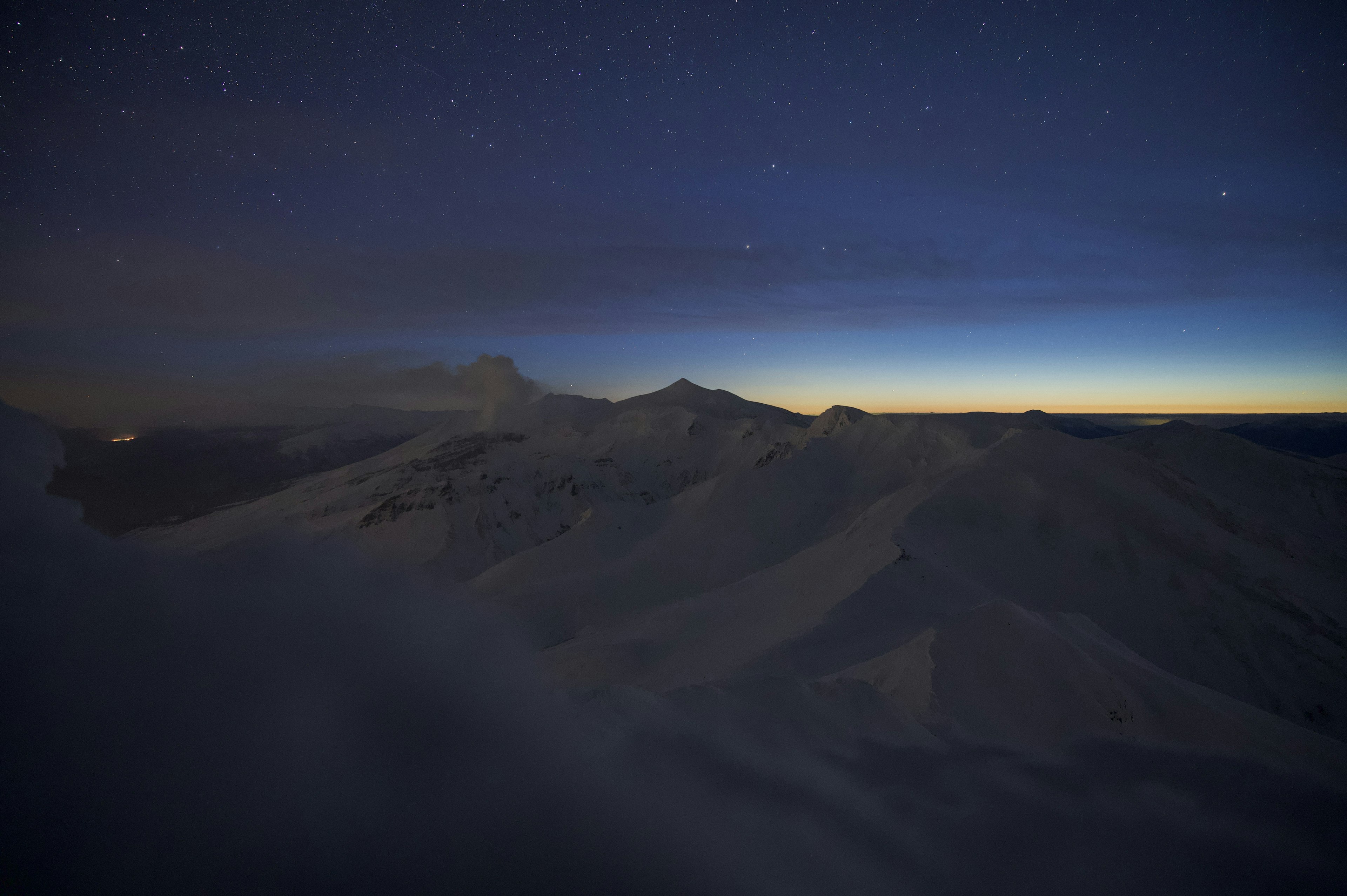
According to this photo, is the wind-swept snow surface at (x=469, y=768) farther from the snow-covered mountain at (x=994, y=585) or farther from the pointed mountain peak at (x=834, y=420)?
the pointed mountain peak at (x=834, y=420)

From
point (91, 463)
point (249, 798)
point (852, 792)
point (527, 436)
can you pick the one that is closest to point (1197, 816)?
point (852, 792)

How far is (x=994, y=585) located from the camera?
27.6 meters

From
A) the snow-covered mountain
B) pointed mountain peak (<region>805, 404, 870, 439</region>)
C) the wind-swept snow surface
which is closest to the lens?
the wind-swept snow surface

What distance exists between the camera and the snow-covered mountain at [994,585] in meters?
13.7

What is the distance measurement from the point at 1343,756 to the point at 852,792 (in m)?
11.4

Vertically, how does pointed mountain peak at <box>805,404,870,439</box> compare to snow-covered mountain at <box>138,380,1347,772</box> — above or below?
above

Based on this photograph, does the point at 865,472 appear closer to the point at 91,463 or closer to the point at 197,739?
the point at 197,739

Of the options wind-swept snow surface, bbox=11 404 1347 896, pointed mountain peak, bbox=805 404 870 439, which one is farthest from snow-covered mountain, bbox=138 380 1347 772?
pointed mountain peak, bbox=805 404 870 439

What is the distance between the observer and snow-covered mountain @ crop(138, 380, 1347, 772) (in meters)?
13.7

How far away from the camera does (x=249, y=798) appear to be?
3504mm

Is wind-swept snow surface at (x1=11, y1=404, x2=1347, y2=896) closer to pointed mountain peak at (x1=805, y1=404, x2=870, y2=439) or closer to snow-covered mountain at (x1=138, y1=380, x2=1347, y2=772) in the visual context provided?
snow-covered mountain at (x1=138, y1=380, x2=1347, y2=772)

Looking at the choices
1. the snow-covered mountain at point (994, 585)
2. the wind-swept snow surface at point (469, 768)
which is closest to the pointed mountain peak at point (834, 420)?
the snow-covered mountain at point (994, 585)

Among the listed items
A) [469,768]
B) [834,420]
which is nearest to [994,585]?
[469,768]

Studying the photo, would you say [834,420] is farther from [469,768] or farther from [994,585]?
[469,768]
